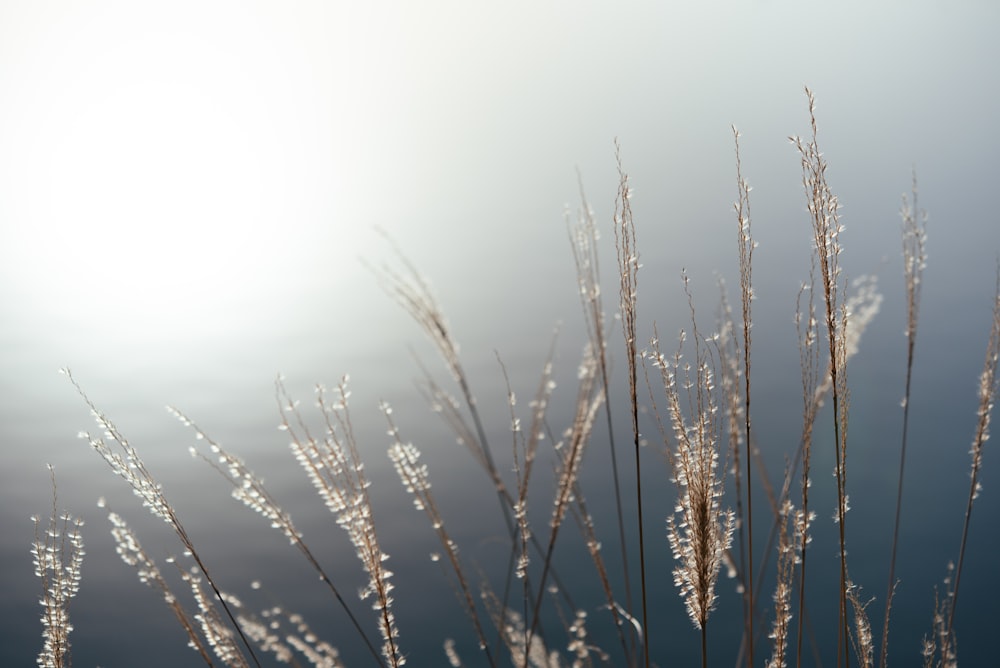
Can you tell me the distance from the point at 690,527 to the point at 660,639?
11.0 ft

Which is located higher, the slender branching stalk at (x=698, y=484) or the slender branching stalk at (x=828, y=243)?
the slender branching stalk at (x=828, y=243)

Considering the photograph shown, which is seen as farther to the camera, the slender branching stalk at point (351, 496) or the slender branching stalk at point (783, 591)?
the slender branching stalk at point (783, 591)

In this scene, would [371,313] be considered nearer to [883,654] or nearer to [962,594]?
[962,594]

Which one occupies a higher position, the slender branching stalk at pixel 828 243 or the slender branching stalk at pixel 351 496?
the slender branching stalk at pixel 828 243

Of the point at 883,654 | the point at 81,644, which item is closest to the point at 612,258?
the point at 81,644

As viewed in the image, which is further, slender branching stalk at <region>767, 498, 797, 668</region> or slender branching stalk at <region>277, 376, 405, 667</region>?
slender branching stalk at <region>767, 498, 797, 668</region>

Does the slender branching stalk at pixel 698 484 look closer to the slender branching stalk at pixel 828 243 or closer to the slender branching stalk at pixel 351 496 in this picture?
the slender branching stalk at pixel 828 243

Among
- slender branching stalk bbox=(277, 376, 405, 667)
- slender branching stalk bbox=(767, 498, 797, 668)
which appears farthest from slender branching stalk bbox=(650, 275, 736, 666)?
slender branching stalk bbox=(277, 376, 405, 667)

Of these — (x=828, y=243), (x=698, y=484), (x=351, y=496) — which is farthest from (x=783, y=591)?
(x=351, y=496)

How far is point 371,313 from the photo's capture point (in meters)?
5.16

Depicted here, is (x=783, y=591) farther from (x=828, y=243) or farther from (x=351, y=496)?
(x=351, y=496)

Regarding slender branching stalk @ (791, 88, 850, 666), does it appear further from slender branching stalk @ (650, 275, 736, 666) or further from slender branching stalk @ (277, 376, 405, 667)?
slender branching stalk @ (277, 376, 405, 667)

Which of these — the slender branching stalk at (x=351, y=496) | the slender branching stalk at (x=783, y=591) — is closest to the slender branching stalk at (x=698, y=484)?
the slender branching stalk at (x=783, y=591)

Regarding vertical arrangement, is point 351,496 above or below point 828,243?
below
